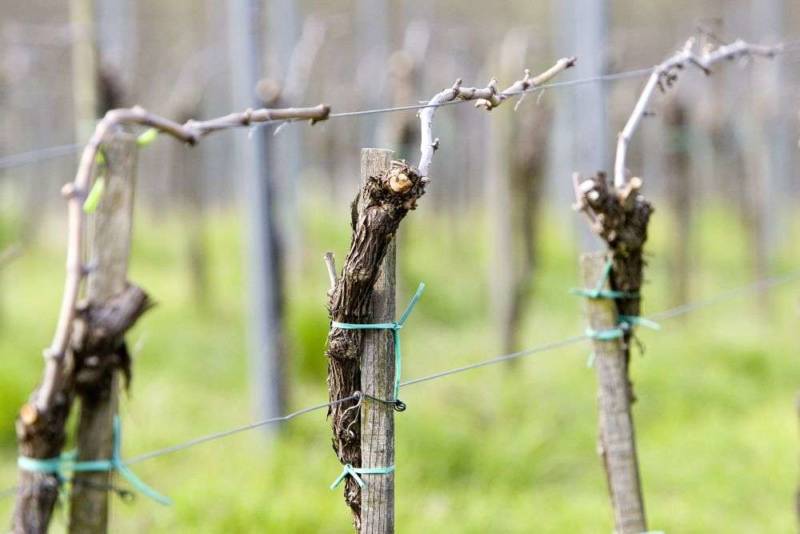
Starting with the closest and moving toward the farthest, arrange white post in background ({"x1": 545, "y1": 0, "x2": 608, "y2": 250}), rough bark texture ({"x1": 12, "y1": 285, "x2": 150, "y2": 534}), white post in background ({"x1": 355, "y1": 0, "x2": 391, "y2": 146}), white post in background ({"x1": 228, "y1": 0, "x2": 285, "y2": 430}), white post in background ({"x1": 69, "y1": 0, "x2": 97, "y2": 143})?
1. rough bark texture ({"x1": 12, "y1": 285, "x2": 150, "y2": 534})
2. white post in background ({"x1": 228, "y1": 0, "x2": 285, "y2": 430})
3. white post in background ({"x1": 69, "y1": 0, "x2": 97, "y2": 143})
4. white post in background ({"x1": 545, "y1": 0, "x2": 608, "y2": 250})
5. white post in background ({"x1": 355, "y1": 0, "x2": 391, "y2": 146})

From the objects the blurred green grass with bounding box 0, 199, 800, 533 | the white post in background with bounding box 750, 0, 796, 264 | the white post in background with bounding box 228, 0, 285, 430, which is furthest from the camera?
the white post in background with bounding box 750, 0, 796, 264

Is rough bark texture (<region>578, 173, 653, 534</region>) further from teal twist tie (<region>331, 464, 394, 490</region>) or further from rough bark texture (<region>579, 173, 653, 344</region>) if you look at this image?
teal twist tie (<region>331, 464, 394, 490</region>)

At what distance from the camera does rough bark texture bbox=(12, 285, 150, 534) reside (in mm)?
2172

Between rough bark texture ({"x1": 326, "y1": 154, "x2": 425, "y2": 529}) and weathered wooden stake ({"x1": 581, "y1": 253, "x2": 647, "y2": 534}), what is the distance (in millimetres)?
801

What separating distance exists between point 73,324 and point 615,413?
4.12 feet

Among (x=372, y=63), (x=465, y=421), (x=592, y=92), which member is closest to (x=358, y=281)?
(x=465, y=421)

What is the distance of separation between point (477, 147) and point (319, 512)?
18.3 m

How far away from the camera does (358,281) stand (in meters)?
1.84

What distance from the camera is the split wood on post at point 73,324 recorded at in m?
1.73

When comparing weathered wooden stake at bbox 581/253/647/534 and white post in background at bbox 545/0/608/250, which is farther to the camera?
white post in background at bbox 545/0/608/250

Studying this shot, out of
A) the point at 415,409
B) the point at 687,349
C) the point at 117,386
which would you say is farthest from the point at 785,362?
the point at 117,386

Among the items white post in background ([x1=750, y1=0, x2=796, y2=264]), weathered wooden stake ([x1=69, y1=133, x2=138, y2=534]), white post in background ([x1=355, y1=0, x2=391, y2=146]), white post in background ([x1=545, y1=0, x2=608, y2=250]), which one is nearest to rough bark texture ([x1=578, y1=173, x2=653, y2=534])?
Result: weathered wooden stake ([x1=69, y1=133, x2=138, y2=534])

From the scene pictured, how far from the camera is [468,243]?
1328cm

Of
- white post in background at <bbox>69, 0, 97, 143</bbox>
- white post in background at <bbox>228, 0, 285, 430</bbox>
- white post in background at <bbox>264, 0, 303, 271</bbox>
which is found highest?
white post in background at <bbox>264, 0, 303, 271</bbox>
